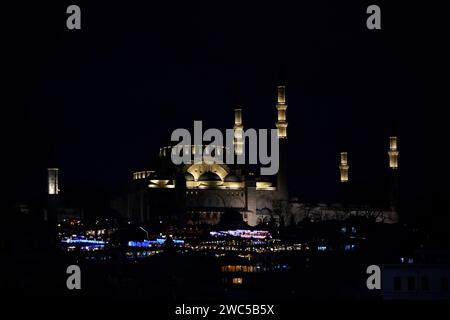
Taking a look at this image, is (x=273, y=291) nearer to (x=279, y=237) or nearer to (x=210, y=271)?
(x=210, y=271)

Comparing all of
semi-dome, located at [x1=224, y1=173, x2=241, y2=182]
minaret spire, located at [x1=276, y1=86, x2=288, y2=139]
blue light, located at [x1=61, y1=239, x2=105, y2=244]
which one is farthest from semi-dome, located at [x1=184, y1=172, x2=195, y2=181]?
blue light, located at [x1=61, y1=239, x2=105, y2=244]

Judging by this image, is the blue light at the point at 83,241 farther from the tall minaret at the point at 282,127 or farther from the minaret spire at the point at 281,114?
the minaret spire at the point at 281,114

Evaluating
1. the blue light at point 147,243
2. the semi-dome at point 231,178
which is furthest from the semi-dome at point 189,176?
the blue light at point 147,243

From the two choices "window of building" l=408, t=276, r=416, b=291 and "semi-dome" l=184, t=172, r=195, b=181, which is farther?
"semi-dome" l=184, t=172, r=195, b=181

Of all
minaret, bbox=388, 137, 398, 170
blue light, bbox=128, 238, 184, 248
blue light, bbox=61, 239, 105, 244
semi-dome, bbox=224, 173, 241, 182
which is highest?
minaret, bbox=388, 137, 398, 170

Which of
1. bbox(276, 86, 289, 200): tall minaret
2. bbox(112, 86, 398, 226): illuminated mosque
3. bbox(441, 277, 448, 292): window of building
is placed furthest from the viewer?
bbox(112, 86, 398, 226): illuminated mosque

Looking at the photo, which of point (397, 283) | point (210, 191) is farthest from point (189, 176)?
point (397, 283)

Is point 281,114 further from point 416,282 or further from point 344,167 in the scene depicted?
point 416,282

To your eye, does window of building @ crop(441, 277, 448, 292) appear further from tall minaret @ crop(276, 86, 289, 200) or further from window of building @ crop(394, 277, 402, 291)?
tall minaret @ crop(276, 86, 289, 200)

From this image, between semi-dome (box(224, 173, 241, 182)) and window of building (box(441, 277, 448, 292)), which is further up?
semi-dome (box(224, 173, 241, 182))
